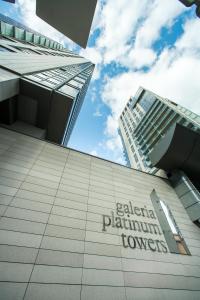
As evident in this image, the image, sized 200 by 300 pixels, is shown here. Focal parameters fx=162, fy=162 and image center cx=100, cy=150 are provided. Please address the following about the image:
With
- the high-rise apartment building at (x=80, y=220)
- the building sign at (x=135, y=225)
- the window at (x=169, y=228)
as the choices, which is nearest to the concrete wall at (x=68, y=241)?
the high-rise apartment building at (x=80, y=220)

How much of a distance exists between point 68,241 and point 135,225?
3.01m

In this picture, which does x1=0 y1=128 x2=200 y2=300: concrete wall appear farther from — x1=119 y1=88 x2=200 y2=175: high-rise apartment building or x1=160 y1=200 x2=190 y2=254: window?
x1=119 y1=88 x2=200 y2=175: high-rise apartment building

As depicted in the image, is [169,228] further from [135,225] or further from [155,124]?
[155,124]

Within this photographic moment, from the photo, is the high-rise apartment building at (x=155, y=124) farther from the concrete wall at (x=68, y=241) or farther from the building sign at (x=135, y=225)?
the concrete wall at (x=68, y=241)

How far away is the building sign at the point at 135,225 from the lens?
20.2 feet

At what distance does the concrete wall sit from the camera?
13.6ft

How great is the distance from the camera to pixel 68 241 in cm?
513

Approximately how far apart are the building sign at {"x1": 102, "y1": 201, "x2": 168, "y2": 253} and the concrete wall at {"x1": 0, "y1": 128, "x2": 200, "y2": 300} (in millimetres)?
176

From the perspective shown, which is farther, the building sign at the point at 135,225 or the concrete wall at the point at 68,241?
the building sign at the point at 135,225

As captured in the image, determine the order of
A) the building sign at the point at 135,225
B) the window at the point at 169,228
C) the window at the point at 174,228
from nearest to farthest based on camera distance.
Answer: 1. the building sign at the point at 135,225
2. the window at the point at 169,228
3. the window at the point at 174,228

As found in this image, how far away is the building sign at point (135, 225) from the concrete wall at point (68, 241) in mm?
176

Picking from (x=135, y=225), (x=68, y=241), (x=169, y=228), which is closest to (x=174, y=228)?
(x=169, y=228)

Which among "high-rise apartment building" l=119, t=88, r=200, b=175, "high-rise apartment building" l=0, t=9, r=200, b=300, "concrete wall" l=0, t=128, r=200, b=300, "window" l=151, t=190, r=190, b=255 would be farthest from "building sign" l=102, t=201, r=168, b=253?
"high-rise apartment building" l=119, t=88, r=200, b=175

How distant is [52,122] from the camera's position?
11.2 metres
